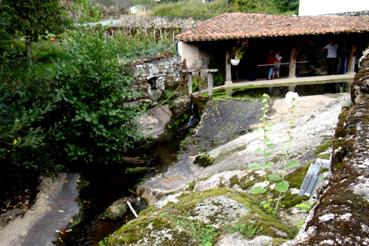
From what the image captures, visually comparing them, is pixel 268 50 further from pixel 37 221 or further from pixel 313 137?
pixel 37 221

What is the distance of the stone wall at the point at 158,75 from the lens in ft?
49.4

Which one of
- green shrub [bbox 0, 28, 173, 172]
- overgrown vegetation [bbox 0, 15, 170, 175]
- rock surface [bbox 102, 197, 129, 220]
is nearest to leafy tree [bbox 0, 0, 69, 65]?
overgrown vegetation [bbox 0, 15, 170, 175]

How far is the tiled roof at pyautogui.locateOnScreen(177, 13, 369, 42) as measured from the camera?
55.1ft

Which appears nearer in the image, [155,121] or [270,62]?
[155,121]

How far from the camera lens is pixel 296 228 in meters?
3.49

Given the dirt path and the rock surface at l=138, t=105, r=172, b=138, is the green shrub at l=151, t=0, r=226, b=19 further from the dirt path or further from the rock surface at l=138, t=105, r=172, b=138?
the dirt path

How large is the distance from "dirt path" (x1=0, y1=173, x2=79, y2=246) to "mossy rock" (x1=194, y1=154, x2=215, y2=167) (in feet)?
10.5

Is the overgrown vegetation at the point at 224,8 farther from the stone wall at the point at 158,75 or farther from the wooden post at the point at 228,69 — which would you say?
the stone wall at the point at 158,75

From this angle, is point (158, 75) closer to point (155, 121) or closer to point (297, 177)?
point (155, 121)

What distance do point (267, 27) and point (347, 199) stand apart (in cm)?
1703

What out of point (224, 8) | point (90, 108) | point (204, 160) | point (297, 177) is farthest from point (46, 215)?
point (224, 8)

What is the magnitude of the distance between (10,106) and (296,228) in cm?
784

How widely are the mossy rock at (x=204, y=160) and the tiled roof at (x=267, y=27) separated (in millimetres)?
7993

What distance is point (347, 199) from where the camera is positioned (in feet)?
5.18
